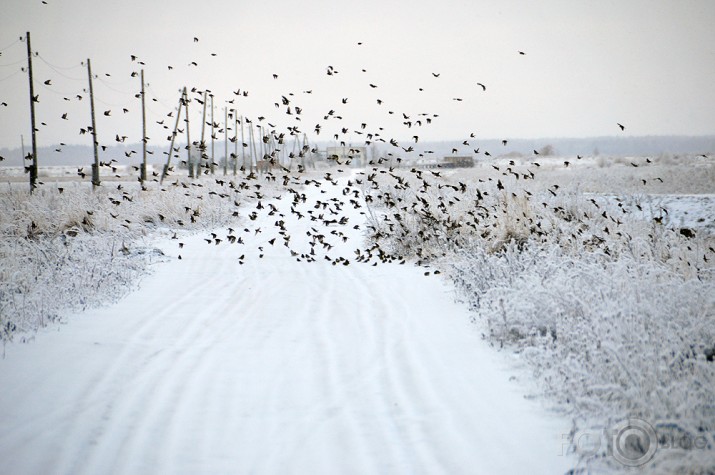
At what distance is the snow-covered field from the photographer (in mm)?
3107

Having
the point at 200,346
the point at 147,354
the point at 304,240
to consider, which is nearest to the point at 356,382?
the point at 200,346

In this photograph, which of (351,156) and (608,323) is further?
(351,156)

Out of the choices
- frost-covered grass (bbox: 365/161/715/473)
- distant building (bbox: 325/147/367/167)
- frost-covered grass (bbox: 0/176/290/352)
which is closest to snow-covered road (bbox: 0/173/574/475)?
frost-covered grass (bbox: 365/161/715/473)

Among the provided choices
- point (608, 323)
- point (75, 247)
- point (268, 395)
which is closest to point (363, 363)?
point (268, 395)

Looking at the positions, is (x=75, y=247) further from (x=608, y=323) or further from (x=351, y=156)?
(x=608, y=323)

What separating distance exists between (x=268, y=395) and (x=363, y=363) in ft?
3.53

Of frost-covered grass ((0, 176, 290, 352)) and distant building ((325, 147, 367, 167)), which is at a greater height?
distant building ((325, 147, 367, 167))

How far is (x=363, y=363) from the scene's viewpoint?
472 centimetres

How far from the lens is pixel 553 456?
3.05 meters

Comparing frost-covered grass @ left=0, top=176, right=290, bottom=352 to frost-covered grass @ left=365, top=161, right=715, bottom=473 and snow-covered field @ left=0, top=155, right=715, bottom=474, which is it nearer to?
snow-covered field @ left=0, top=155, right=715, bottom=474

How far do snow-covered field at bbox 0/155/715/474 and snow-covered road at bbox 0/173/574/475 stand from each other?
19 millimetres

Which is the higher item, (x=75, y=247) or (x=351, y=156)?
(x=351, y=156)

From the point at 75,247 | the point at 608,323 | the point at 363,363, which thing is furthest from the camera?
the point at 75,247

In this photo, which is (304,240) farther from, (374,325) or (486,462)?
(486,462)
